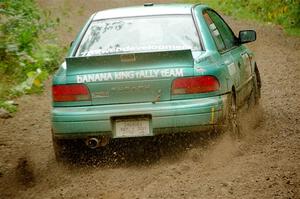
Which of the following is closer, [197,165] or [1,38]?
[197,165]

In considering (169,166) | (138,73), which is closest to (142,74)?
(138,73)

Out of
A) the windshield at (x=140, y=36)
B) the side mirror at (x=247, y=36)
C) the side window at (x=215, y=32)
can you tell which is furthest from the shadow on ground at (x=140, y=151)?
the side mirror at (x=247, y=36)

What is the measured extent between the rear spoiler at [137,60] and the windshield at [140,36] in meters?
0.37

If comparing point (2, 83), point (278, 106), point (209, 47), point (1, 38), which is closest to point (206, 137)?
point (209, 47)

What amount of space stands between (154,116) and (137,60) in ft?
1.84

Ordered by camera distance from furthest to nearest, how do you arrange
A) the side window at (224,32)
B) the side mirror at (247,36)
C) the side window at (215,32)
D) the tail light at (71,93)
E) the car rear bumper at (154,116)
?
the side mirror at (247,36) < the side window at (224,32) < the side window at (215,32) < the tail light at (71,93) < the car rear bumper at (154,116)

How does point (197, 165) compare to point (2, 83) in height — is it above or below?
above

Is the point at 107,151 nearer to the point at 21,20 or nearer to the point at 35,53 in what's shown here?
the point at 35,53

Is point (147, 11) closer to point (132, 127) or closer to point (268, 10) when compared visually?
point (132, 127)

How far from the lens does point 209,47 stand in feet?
20.3

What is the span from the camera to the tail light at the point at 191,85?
5.77 m

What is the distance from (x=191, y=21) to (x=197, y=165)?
1622 mm

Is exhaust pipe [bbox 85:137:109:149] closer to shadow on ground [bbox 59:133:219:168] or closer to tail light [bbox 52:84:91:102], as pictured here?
shadow on ground [bbox 59:133:219:168]

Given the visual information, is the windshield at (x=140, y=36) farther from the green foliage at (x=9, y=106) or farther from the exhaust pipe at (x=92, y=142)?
the green foliage at (x=9, y=106)
